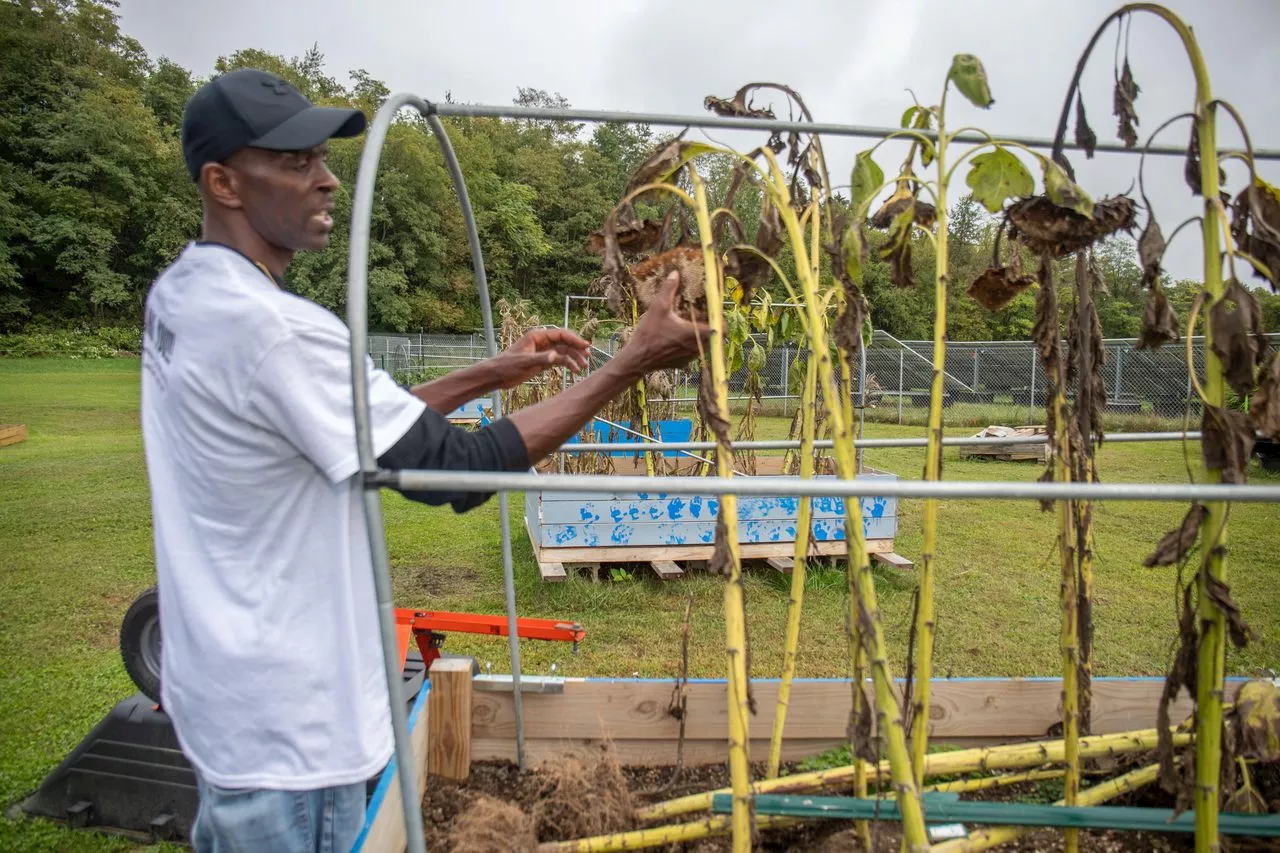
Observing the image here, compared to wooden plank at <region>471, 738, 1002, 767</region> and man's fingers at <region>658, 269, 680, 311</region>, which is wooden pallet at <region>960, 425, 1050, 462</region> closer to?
wooden plank at <region>471, 738, 1002, 767</region>

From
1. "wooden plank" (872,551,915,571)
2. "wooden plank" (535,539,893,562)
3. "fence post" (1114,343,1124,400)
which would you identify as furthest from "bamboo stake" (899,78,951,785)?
"fence post" (1114,343,1124,400)

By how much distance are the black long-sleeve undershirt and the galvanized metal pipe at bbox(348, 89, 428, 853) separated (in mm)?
156

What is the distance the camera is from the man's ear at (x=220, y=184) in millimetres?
1428

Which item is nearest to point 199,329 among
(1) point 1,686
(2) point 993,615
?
(1) point 1,686

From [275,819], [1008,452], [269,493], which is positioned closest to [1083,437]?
[269,493]

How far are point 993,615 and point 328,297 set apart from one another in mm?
32339

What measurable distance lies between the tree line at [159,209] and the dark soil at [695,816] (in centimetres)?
2594

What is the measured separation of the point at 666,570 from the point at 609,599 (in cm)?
45

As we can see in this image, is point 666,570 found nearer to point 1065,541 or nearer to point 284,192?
point 1065,541

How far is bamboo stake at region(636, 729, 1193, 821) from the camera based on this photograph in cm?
192

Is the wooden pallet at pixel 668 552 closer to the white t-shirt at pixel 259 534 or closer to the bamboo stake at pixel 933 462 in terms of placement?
the bamboo stake at pixel 933 462

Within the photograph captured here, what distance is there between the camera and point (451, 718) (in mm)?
2355

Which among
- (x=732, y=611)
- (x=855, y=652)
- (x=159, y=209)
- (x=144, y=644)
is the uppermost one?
(x=159, y=209)

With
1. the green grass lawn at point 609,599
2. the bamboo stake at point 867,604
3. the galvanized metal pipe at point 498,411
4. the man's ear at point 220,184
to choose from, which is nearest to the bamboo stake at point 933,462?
the bamboo stake at point 867,604
